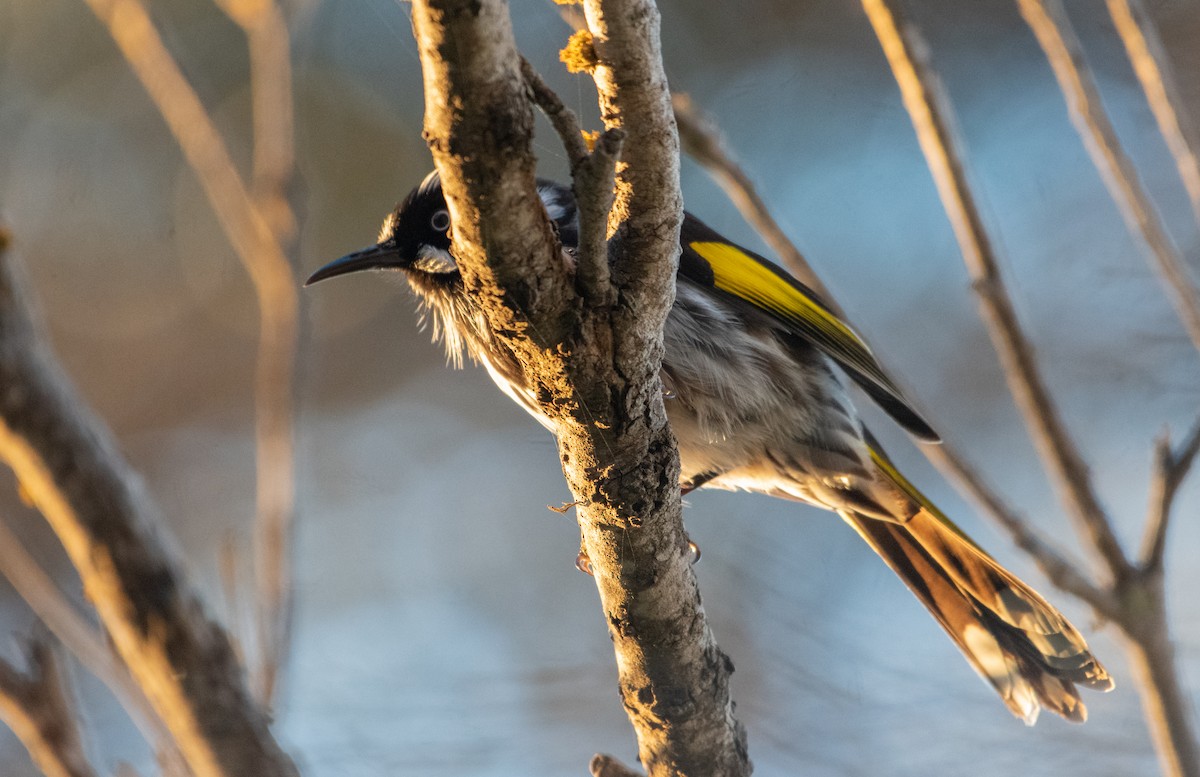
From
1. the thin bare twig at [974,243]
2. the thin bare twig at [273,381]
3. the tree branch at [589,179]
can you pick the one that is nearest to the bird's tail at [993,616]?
the thin bare twig at [974,243]

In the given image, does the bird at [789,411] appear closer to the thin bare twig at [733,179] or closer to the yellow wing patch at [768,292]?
the yellow wing patch at [768,292]

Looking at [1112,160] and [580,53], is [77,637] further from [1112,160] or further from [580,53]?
[1112,160]

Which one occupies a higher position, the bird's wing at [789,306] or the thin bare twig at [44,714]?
the bird's wing at [789,306]

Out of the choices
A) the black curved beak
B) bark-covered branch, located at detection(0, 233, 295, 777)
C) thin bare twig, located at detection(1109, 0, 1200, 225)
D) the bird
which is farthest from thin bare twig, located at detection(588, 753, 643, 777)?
thin bare twig, located at detection(1109, 0, 1200, 225)

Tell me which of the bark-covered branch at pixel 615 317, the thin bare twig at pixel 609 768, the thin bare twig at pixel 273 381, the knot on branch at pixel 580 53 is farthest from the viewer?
the thin bare twig at pixel 273 381

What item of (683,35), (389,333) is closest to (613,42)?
(683,35)

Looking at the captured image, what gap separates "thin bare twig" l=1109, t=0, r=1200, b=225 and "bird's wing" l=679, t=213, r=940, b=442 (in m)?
0.84

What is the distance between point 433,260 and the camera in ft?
9.66

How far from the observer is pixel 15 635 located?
1775mm

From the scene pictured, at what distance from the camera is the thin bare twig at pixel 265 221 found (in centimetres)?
253

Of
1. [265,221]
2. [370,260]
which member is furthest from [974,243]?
[265,221]

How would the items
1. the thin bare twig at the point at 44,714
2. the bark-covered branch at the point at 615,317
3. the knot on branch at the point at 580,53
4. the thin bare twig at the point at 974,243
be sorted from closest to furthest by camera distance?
the bark-covered branch at the point at 615,317 < the knot on branch at the point at 580,53 < the thin bare twig at the point at 44,714 < the thin bare twig at the point at 974,243

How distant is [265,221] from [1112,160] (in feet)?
6.75

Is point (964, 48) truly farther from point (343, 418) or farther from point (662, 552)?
point (343, 418)
